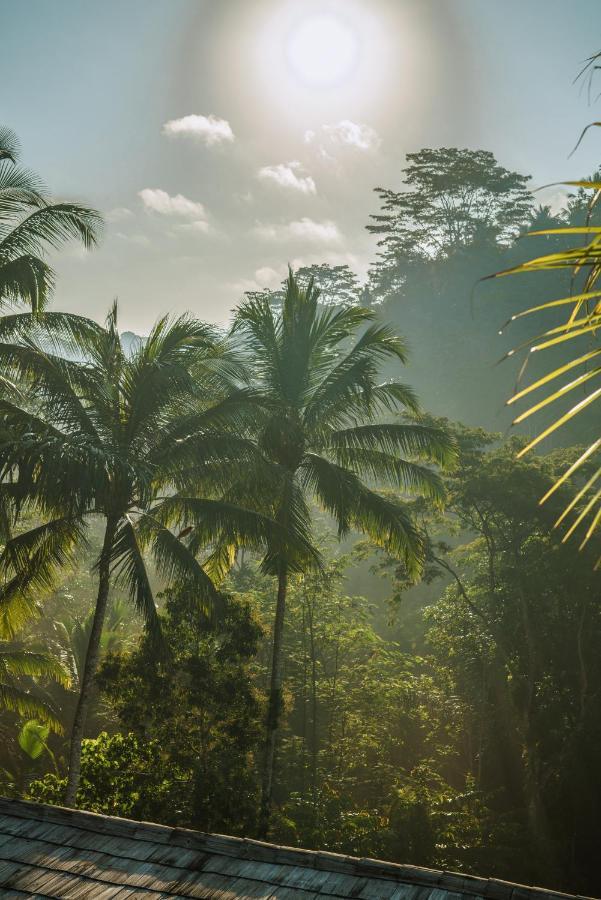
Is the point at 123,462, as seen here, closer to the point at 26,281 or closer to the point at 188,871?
the point at 26,281

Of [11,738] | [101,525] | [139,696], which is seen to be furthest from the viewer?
[101,525]

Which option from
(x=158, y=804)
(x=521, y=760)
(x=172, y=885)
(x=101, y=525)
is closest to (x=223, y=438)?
(x=158, y=804)

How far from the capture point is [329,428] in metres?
13.2

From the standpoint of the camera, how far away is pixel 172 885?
487cm

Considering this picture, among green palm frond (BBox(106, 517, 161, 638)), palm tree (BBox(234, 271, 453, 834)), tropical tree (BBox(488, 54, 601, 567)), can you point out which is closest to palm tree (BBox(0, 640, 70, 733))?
green palm frond (BBox(106, 517, 161, 638))

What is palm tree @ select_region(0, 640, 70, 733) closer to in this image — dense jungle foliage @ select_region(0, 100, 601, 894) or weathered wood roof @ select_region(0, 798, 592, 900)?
dense jungle foliage @ select_region(0, 100, 601, 894)

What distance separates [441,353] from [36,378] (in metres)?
42.8

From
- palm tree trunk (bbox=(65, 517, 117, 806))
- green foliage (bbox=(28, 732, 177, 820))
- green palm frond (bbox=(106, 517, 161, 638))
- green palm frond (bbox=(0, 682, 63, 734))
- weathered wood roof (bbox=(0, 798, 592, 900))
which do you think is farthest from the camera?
green palm frond (bbox=(0, 682, 63, 734))

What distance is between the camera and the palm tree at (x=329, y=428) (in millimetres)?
12266

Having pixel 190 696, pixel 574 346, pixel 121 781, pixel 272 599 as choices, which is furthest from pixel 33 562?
pixel 574 346

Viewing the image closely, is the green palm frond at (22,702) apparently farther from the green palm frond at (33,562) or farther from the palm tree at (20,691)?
the green palm frond at (33,562)

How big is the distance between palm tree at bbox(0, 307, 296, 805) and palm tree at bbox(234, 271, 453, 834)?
154 cm

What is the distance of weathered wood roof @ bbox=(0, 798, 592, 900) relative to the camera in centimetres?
477

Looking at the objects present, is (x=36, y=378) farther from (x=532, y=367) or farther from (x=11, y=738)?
(x=532, y=367)
